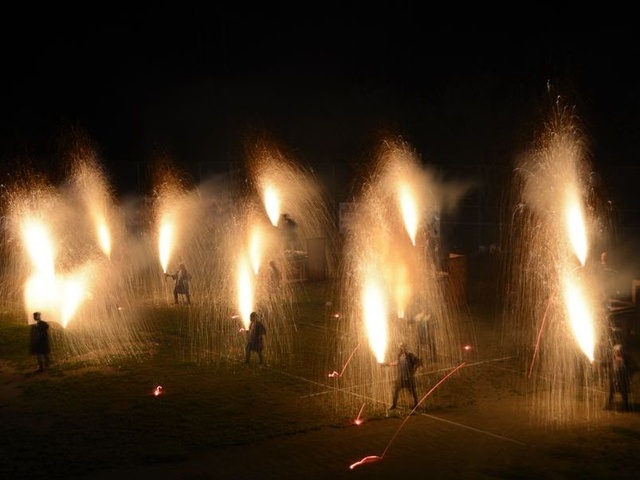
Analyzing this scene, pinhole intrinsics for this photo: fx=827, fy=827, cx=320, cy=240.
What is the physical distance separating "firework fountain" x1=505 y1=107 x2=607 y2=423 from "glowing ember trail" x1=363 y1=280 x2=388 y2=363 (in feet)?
11.9

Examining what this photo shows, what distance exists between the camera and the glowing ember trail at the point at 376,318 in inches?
811

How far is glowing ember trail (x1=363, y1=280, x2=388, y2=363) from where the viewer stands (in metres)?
20.6

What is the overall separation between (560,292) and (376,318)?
5.19m

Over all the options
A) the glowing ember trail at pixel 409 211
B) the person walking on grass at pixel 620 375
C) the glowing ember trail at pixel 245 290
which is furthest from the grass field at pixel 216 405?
the glowing ember trail at pixel 409 211

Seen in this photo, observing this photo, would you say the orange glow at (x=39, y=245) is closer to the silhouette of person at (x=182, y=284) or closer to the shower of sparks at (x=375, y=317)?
the silhouette of person at (x=182, y=284)

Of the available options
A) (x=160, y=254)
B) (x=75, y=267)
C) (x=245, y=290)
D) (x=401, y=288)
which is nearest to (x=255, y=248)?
(x=160, y=254)

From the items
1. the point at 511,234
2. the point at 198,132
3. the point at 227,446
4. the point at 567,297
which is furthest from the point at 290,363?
the point at 198,132

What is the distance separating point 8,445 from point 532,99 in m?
41.4

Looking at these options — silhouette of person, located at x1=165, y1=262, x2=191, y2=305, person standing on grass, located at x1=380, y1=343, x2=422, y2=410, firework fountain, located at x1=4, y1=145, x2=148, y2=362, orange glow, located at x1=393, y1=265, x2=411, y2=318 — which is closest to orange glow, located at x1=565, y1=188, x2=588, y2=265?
orange glow, located at x1=393, y1=265, x2=411, y2=318

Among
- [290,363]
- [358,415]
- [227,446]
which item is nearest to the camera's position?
[227,446]

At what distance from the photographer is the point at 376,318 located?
73.0ft

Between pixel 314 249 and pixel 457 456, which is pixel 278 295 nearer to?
pixel 314 249

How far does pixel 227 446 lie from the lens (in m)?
14.2

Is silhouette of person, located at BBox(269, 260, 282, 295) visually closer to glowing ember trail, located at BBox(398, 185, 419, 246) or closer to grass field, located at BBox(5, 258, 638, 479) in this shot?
glowing ember trail, located at BBox(398, 185, 419, 246)
